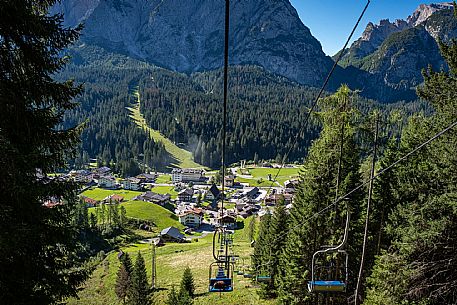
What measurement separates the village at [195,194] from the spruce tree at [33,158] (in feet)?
163

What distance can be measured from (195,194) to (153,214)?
25336 mm

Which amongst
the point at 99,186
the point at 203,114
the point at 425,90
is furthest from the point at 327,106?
the point at 203,114

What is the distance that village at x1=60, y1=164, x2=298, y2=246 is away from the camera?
230 ft

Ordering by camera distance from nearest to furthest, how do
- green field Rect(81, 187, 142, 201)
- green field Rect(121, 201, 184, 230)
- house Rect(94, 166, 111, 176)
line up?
green field Rect(121, 201, 184, 230), green field Rect(81, 187, 142, 201), house Rect(94, 166, 111, 176)

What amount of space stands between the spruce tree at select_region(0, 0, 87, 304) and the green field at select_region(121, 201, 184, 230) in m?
64.8

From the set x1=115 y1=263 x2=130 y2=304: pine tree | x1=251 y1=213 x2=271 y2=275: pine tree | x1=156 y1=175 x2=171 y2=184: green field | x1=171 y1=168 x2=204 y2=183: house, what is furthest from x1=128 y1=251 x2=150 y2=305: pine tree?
x1=156 y1=175 x2=171 y2=184: green field

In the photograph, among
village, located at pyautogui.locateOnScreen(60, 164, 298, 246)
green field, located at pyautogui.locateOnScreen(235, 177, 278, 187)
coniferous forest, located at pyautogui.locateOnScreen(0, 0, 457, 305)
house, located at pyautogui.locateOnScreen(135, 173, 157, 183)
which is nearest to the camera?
coniferous forest, located at pyautogui.locateOnScreen(0, 0, 457, 305)

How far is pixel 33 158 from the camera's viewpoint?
5617 mm

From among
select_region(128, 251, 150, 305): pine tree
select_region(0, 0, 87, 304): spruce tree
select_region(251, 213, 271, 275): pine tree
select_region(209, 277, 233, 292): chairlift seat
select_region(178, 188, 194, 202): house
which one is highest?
select_region(0, 0, 87, 304): spruce tree

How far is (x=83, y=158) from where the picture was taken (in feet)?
433

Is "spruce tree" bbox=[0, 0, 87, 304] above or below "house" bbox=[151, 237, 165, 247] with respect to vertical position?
above

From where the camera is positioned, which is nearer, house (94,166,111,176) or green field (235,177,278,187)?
green field (235,177,278,187)

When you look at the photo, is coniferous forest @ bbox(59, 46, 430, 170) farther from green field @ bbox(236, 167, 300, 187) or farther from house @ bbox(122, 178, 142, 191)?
house @ bbox(122, 178, 142, 191)

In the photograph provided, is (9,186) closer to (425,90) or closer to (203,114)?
(425,90)
